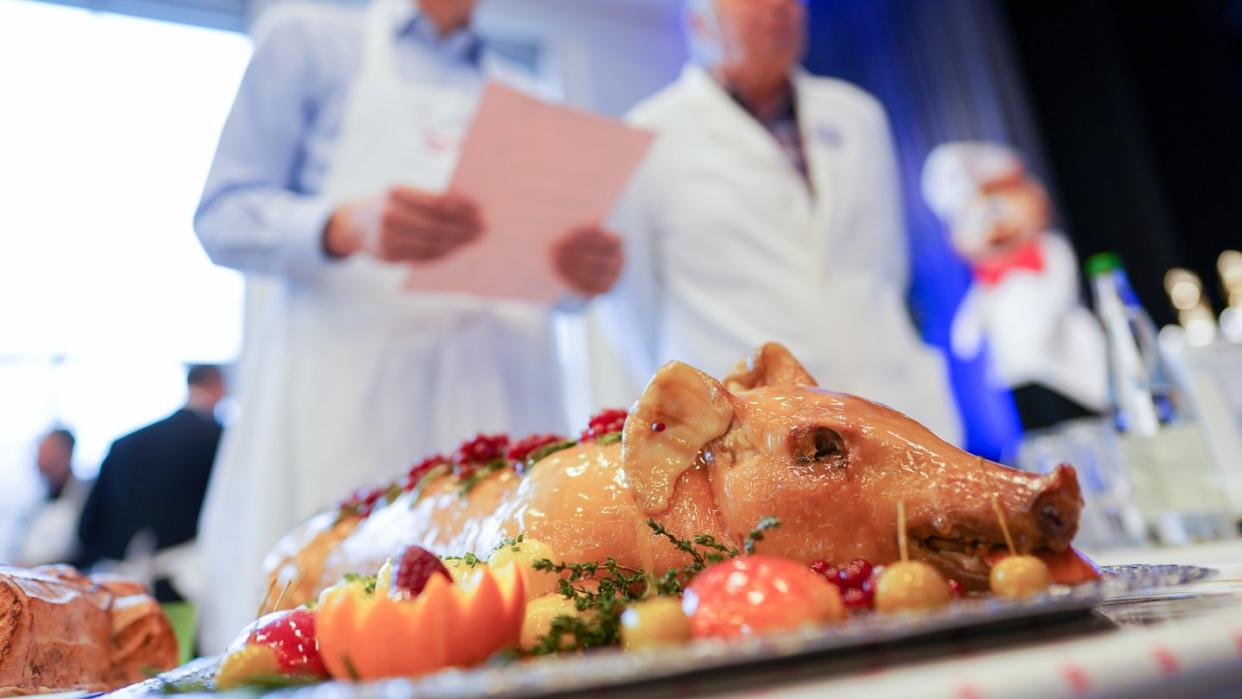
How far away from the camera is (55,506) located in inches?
134

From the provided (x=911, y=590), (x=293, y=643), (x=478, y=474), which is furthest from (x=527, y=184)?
(x=911, y=590)

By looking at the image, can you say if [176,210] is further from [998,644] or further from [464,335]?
[998,644]

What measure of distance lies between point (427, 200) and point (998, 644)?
1.25 m

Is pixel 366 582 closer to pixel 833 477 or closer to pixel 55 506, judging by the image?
pixel 833 477

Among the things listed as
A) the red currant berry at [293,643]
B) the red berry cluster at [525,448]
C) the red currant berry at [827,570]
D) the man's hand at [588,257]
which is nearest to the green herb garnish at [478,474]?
the red berry cluster at [525,448]

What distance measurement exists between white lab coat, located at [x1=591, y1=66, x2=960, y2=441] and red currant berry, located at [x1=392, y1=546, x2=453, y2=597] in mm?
1414

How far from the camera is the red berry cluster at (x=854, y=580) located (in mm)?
551

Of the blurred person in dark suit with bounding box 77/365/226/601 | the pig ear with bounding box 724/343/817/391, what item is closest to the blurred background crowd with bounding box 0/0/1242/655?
the blurred person in dark suit with bounding box 77/365/226/601

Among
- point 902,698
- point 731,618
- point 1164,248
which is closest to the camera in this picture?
point 902,698

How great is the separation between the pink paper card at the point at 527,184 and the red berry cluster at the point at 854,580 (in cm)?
101

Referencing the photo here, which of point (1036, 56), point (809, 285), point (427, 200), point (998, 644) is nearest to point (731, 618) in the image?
point (998, 644)

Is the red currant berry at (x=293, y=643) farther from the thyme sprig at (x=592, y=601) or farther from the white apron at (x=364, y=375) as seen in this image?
the white apron at (x=364, y=375)

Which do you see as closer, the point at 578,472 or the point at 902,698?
the point at 902,698

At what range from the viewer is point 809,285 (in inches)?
78.7
